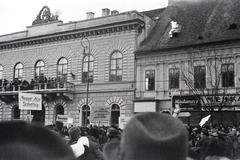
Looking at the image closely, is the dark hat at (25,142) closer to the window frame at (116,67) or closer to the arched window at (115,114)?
the arched window at (115,114)

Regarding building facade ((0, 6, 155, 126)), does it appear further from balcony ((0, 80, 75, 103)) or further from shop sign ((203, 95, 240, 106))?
shop sign ((203, 95, 240, 106))

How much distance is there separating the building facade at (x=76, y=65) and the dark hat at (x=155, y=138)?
2323cm

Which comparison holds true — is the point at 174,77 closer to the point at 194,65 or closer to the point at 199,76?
the point at 194,65

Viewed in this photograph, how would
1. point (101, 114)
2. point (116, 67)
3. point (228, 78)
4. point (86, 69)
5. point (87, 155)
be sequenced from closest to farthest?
point (87, 155) < point (101, 114) < point (228, 78) < point (116, 67) < point (86, 69)

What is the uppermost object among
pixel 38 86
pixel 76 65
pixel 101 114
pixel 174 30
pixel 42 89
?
pixel 174 30

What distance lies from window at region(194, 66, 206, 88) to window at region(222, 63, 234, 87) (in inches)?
55.8

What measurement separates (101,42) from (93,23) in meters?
2.22

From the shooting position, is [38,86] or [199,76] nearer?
[199,76]

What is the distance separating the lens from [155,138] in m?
1.68

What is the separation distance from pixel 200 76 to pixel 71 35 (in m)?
13.0

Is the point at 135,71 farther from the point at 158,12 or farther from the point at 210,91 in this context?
the point at 158,12

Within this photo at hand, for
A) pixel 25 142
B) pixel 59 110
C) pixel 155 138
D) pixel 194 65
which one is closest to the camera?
pixel 25 142

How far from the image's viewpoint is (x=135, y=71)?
27.1 m

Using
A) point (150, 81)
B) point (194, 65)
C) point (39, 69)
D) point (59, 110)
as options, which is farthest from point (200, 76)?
point (39, 69)
